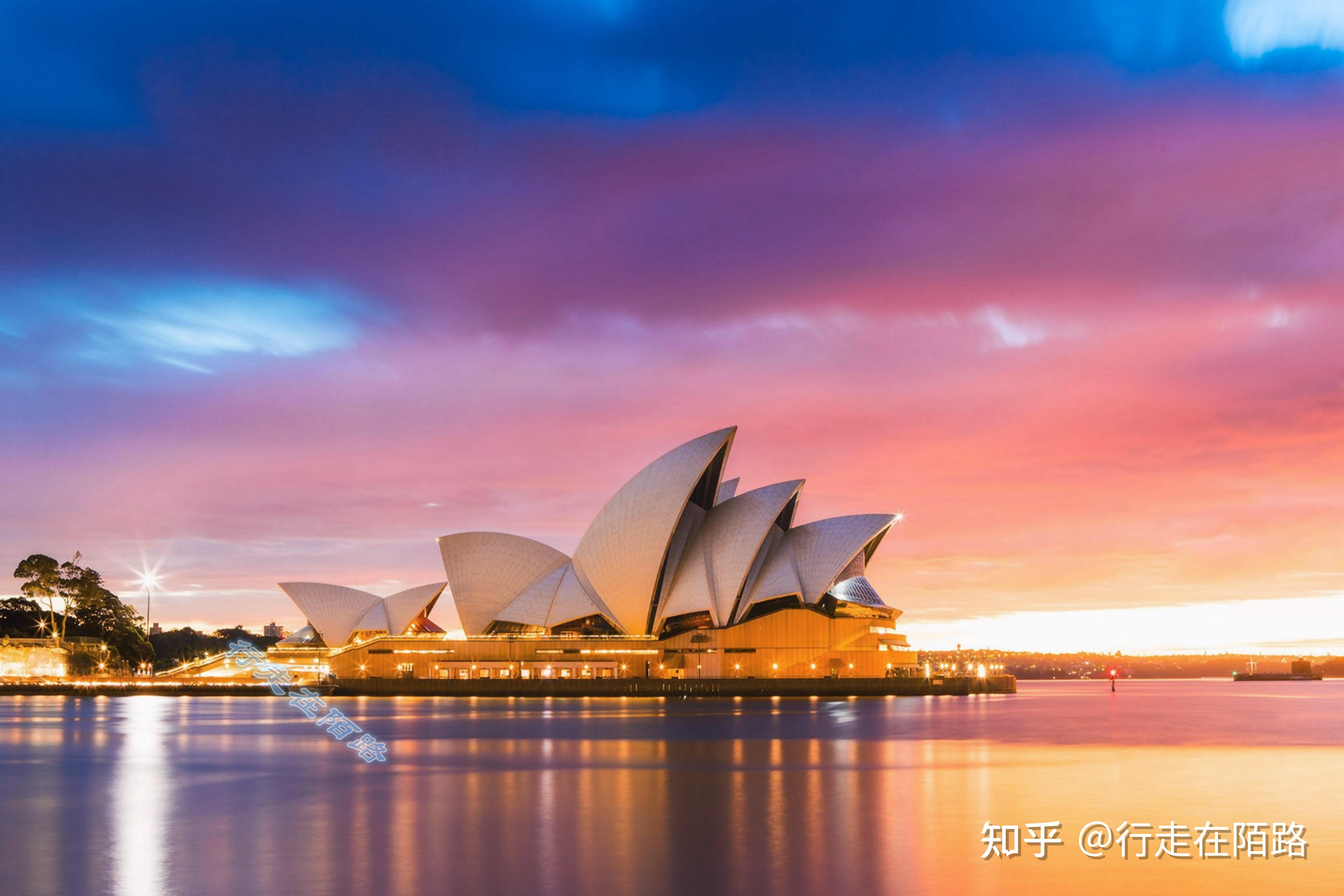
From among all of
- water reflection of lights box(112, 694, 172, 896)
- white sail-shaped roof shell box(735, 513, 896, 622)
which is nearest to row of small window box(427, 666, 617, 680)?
white sail-shaped roof shell box(735, 513, 896, 622)

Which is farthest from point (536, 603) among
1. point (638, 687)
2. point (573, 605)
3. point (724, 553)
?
point (724, 553)

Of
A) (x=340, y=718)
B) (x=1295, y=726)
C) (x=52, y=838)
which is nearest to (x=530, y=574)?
(x=340, y=718)

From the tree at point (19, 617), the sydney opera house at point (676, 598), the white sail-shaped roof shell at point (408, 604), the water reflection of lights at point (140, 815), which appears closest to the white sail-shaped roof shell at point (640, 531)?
the sydney opera house at point (676, 598)

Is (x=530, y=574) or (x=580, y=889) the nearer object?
(x=580, y=889)

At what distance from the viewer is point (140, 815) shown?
2384 centimetres

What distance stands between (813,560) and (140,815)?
60.7 m

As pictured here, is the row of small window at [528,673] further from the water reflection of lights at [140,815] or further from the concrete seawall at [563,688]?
the water reflection of lights at [140,815]

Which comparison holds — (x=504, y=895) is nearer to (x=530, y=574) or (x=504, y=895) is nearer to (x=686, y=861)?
(x=686, y=861)

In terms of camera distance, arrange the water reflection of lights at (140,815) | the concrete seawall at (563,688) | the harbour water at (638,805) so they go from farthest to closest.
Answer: the concrete seawall at (563,688), the water reflection of lights at (140,815), the harbour water at (638,805)

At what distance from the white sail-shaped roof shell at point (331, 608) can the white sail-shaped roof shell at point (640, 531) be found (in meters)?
26.6

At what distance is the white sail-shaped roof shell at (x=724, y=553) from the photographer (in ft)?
255

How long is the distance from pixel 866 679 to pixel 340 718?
3826 centimetres

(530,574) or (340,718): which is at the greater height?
(530,574)

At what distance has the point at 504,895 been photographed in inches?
617
